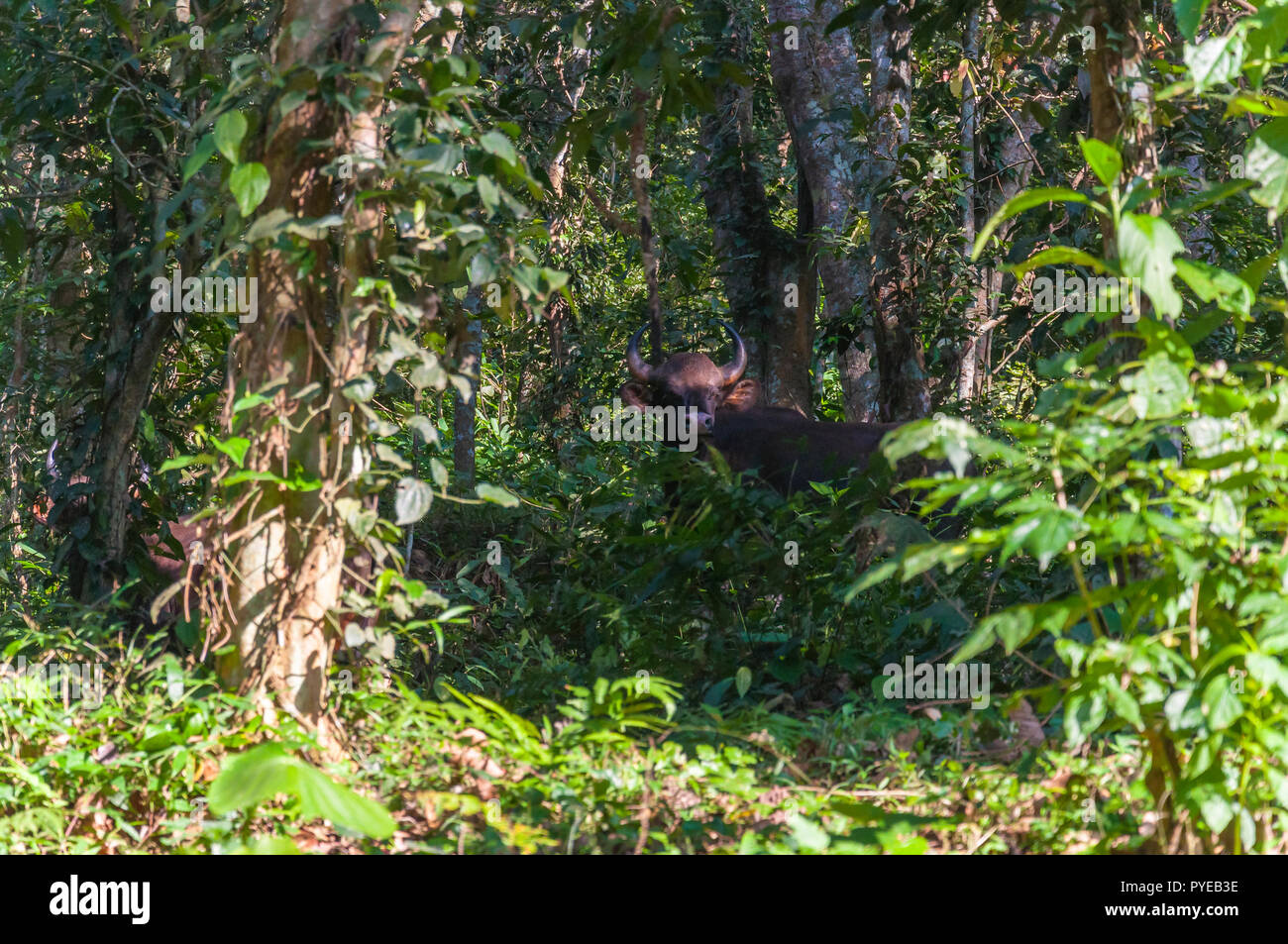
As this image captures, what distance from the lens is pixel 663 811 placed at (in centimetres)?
311

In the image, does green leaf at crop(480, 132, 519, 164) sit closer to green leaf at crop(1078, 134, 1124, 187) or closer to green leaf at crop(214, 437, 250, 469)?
green leaf at crop(214, 437, 250, 469)

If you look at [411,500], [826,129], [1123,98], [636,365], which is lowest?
[411,500]

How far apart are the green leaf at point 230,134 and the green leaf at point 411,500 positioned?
97 cm

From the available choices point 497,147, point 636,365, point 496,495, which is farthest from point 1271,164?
point 636,365

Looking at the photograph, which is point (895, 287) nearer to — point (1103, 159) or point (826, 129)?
point (826, 129)

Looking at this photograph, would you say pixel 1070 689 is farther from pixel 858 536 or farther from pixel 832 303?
pixel 832 303

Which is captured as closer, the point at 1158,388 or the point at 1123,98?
the point at 1158,388

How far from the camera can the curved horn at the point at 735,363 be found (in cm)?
880

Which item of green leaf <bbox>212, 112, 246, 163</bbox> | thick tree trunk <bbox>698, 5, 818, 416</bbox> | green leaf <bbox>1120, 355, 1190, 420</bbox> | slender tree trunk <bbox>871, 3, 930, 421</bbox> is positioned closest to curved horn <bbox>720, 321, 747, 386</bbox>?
thick tree trunk <bbox>698, 5, 818, 416</bbox>

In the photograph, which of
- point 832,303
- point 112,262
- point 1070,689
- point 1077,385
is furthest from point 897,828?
point 832,303

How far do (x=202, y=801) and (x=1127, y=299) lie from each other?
2.59 meters

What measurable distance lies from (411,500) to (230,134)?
107cm

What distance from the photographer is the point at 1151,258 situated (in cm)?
258

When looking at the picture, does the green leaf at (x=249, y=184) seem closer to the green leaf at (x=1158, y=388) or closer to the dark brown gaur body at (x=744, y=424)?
the green leaf at (x=1158, y=388)
